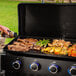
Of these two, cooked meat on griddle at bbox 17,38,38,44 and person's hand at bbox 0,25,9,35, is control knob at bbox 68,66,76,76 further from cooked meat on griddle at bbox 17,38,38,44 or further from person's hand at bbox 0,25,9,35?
person's hand at bbox 0,25,9,35

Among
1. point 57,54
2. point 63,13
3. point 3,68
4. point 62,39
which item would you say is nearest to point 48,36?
point 62,39

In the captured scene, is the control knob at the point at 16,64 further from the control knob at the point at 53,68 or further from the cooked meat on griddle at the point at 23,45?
the control knob at the point at 53,68

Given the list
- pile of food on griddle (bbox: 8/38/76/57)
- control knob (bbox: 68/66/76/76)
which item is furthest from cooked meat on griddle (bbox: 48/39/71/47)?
control knob (bbox: 68/66/76/76)

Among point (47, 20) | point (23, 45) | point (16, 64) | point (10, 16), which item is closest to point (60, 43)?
point (47, 20)

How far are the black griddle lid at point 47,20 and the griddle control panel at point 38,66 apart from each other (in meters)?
0.47

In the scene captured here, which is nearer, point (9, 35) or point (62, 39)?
point (62, 39)

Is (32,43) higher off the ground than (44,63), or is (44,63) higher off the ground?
(32,43)

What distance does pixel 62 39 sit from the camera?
218cm

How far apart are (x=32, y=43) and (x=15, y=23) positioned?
397 millimetres

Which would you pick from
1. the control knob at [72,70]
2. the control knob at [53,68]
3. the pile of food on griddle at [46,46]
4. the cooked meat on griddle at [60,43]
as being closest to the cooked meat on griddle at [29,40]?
the pile of food on griddle at [46,46]

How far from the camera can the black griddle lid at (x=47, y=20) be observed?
211 cm

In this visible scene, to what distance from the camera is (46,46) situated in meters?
2.07

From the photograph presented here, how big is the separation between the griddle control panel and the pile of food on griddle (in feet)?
0.36

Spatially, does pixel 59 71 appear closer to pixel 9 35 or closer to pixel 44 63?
pixel 44 63
